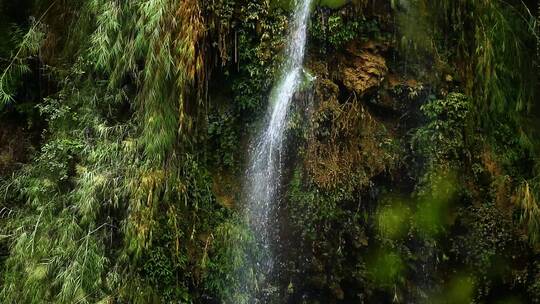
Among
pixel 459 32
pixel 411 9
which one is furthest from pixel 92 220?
pixel 459 32

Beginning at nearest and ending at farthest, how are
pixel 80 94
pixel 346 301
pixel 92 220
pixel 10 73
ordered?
1. pixel 92 220
2. pixel 346 301
3. pixel 80 94
4. pixel 10 73

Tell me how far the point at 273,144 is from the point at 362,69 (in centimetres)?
114

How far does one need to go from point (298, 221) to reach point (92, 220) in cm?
189

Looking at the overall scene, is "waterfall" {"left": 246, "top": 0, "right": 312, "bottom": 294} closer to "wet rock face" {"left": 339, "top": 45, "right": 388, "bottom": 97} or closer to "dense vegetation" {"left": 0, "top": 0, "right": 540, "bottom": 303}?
"dense vegetation" {"left": 0, "top": 0, "right": 540, "bottom": 303}

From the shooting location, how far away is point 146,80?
4.95 m

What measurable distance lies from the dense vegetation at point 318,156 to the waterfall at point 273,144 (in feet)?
0.34

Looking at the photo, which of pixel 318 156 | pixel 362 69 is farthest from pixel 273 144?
pixel 362 69

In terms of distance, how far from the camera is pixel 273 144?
5.16 metres

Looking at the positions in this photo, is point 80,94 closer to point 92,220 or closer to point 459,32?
point 92,220

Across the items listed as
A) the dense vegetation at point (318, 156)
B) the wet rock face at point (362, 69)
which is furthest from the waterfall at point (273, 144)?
the wet rock face at point (362, 69)

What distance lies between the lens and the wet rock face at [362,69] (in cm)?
518

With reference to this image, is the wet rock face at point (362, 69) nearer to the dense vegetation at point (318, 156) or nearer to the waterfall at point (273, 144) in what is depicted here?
the dense vegetation at point (318, 156)

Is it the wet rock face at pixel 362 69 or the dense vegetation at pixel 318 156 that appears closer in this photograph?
the dense vegetation at pixel 318 156

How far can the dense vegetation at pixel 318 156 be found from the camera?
4875 millimetres
